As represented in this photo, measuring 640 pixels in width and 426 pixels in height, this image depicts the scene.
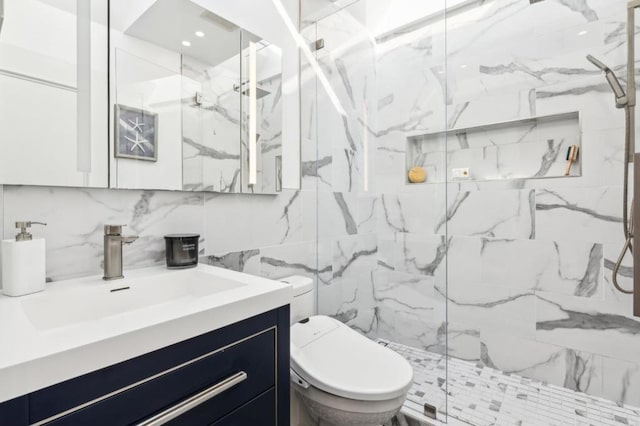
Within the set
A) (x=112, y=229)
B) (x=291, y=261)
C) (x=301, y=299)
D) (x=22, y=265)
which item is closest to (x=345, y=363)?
(x=301, y=299)

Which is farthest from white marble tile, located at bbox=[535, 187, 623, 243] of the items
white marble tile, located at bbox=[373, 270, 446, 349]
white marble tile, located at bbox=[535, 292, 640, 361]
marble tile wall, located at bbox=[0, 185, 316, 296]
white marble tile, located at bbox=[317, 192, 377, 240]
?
marble tile wall, located at bbox=[0, 185, 316, 296]

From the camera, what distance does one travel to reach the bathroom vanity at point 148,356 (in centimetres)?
52

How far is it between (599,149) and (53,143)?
2315mm

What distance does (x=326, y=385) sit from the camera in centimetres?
116

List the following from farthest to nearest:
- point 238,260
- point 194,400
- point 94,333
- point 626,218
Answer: point 626,218 < point 238,260 < point 194,400 < point 94,333

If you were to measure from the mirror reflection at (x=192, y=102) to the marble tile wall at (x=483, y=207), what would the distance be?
14.8 inches

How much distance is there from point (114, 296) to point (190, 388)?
43cm

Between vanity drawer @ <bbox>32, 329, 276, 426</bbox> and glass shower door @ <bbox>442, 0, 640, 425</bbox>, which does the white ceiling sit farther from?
glass shower door @ <bbox>442, 0, 640, 425</bbox>

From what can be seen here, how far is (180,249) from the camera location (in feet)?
3.79

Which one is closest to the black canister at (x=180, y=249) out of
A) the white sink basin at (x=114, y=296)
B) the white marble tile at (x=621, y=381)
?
the white sink basin at (x=114, y=296)

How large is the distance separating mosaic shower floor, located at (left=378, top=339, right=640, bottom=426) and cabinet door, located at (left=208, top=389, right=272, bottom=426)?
947 millimetres

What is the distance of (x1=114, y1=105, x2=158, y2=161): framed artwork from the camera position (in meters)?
1.09

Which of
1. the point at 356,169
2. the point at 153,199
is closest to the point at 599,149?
the point at 356,169

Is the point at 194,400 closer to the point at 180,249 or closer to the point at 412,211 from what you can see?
the point at 180,249
